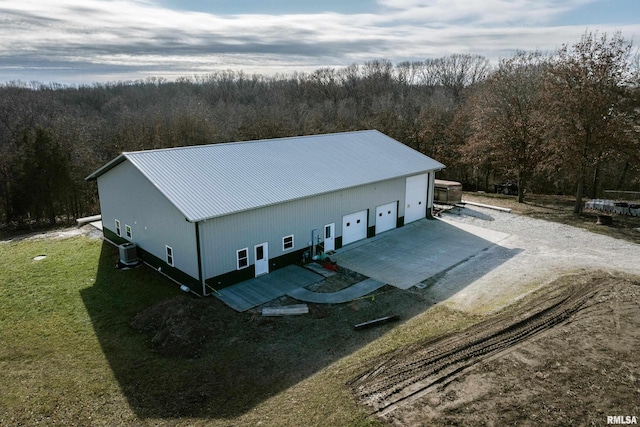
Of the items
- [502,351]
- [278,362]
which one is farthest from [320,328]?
[502,351]

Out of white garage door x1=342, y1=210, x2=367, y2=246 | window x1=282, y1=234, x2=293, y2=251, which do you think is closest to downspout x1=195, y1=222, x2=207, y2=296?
window x1=282, y1=234, x2=293, y2=251

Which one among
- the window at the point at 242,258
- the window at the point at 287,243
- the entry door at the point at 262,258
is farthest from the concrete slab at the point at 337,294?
the window at the point at 287,243

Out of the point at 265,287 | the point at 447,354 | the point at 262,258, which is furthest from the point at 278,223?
the point at 447,354

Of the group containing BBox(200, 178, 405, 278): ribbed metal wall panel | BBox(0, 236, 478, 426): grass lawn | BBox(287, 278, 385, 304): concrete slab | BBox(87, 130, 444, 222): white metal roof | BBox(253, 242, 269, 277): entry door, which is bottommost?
BBox(0, 236, 478, 426): grass lawn

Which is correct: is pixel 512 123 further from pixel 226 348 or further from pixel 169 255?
pixel 226 348

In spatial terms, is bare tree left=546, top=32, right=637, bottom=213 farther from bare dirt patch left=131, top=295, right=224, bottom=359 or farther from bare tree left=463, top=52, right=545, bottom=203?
bare dirt patch left=131, top=295, right=224, bottom=359

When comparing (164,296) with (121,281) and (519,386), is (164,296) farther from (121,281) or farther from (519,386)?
(519,386)
